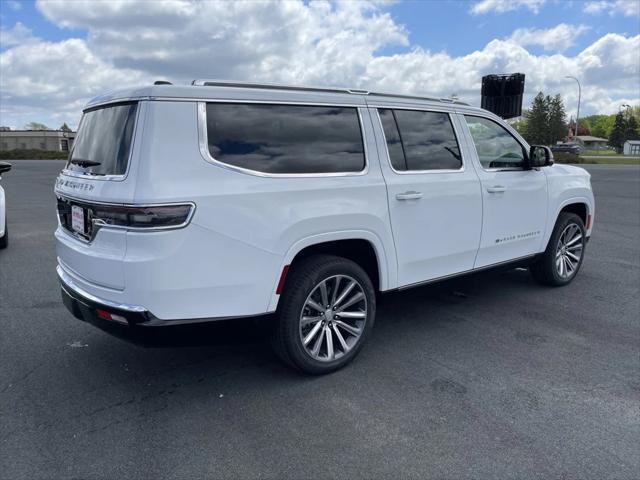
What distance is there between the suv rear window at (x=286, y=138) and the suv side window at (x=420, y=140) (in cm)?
34

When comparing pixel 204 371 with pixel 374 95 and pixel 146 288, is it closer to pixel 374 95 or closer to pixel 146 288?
pixel 146 288

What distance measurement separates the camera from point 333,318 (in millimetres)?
3678

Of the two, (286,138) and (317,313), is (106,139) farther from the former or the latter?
(317,313)

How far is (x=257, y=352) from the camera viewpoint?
4.10 meters

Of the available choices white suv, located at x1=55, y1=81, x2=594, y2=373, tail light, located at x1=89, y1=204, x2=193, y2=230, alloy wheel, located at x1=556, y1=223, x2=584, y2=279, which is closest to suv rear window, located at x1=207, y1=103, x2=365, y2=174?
white suv, located at x1=55, y1=81, x2=594, y2=373

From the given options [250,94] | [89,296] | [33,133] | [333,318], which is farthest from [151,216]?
[33,133]

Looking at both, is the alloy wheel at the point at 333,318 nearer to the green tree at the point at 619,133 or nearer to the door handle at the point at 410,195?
the door handle at the point at 410,195

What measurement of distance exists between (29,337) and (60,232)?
4.13 ft

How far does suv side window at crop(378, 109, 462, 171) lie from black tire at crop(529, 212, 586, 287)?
1.87m

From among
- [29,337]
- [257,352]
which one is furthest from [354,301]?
[29,337]

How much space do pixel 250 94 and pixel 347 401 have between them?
207 cm

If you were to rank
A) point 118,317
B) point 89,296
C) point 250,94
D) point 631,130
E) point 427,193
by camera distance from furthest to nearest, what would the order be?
point 631,130 → point 427,193 → point 250,94 → point 89,296 → point 118,317

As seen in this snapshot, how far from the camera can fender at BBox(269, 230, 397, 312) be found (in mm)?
3256

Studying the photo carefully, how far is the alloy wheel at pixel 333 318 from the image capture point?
355cm
